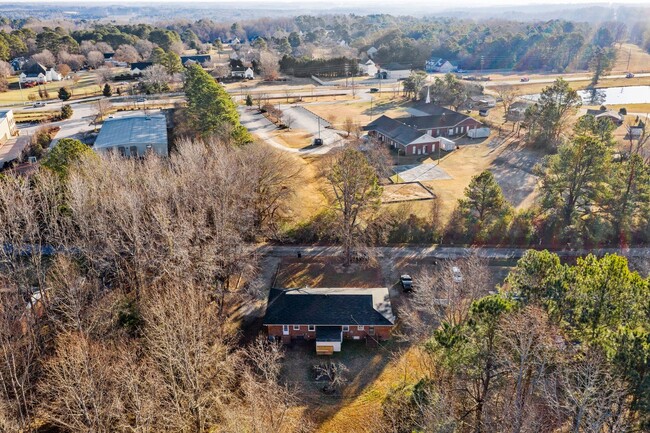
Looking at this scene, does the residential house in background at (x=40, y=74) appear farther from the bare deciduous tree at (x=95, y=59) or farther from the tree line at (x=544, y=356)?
the tree line at (x=544, y=356)

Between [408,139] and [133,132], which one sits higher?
[133,132]

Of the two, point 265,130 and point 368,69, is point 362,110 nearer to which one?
point 265,130

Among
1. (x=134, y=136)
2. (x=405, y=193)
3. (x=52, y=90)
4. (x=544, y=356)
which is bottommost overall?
(x=405, y=193)

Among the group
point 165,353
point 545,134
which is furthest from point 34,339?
point 545,134

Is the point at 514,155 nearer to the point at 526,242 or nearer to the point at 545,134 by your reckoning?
the point at 545,134

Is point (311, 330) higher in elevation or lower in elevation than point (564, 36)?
lower

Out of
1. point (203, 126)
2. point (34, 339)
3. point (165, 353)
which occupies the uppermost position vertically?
point (203, 126)

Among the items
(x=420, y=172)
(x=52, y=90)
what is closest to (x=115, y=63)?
(x=52, y=90)
